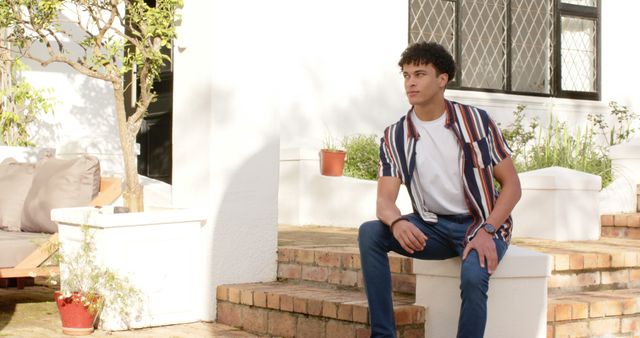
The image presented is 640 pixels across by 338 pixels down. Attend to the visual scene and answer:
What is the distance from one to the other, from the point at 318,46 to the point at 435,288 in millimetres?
4832

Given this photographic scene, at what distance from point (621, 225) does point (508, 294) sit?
11.9 ft

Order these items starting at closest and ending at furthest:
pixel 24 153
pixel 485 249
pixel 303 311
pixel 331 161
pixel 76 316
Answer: pixel 485 249 < pixel 303 311 < pixel 76 316 < pixel 24 153 < pixel 331 161

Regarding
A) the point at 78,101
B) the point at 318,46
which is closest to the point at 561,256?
the point at 318,46

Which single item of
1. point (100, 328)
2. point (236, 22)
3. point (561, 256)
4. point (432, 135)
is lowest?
point (100, 328)

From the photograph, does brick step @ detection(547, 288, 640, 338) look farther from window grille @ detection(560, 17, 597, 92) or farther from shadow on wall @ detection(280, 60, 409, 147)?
window grille @ detection(560, 17, 597, 92)

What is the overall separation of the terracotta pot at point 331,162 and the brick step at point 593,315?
353 cm

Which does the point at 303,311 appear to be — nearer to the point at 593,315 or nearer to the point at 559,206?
the point at 593,315

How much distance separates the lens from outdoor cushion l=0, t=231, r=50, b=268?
5.68 meters

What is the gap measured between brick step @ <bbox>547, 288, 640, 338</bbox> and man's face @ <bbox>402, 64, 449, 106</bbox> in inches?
45.3

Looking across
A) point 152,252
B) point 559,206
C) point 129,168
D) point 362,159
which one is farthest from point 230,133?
point 362,159

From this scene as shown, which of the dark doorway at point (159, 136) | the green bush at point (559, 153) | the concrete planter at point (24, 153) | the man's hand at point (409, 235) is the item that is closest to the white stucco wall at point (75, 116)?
the dark doorway at point (159, 136)

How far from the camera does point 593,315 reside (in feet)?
16.4

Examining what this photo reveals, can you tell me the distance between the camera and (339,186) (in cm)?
848

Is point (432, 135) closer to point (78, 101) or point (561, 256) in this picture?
point (561, 256)
